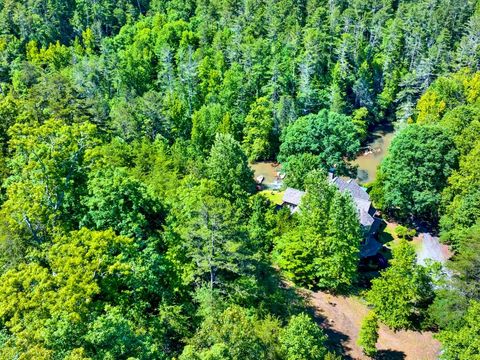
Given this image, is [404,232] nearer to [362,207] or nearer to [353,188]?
[362,207]

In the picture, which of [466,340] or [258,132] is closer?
[466,340]

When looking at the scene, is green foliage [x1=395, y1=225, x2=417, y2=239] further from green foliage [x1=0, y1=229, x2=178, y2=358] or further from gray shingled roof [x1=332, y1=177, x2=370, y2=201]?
green foliage [x1=0, y1=229, x2=178, y2=358]

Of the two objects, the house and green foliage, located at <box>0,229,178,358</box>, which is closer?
green foliage, located at <box>0,229,178,358</box>

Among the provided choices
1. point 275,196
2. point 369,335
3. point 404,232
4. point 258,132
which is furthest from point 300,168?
point 369,335

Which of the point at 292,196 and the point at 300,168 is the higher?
the point at 300,168

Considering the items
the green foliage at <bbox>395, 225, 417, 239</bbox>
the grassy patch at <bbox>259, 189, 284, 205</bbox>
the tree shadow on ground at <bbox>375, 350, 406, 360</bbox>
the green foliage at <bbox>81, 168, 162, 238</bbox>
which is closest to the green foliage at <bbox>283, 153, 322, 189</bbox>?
the grassy patch at <bbox>259, 189, 284, 205</bbox>

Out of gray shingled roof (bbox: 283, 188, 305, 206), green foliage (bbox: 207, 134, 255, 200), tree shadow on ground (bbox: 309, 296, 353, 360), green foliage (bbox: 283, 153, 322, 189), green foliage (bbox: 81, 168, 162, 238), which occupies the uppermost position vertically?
green foliage (bbox: 81, 168, 162, 238)
